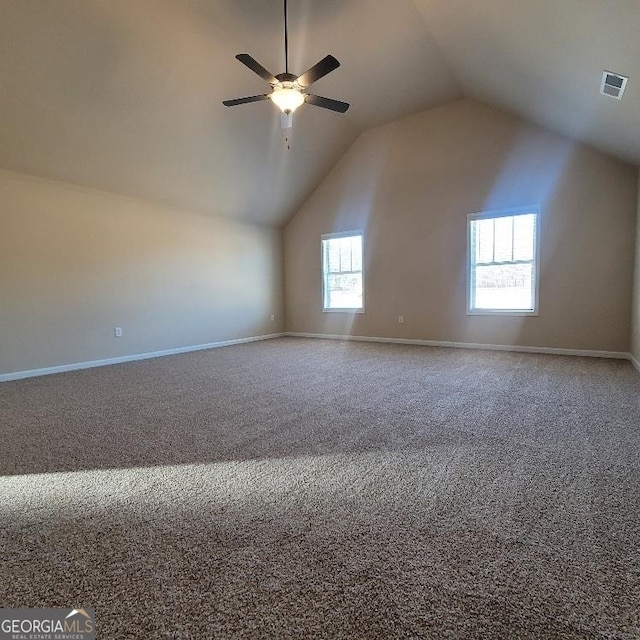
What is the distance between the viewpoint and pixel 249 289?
7.50 meters

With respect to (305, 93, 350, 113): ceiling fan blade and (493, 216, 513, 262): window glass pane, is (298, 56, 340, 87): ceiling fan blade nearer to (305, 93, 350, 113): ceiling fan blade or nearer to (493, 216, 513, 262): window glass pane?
(305, 93, 350, 113): ceiling fan blade

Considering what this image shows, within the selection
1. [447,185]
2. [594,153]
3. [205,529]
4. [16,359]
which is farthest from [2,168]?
[594,153]

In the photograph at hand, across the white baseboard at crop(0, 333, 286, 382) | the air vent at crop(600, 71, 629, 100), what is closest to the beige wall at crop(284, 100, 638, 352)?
the white baseboard at crop(0, 333, 286, 382)

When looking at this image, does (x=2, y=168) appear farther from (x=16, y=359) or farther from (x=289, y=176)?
(x=289, y=176)

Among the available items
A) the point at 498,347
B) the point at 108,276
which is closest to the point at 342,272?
the point at 498,347

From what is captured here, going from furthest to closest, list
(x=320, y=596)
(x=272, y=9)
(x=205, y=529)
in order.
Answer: (x=272, y=9)
(x=205, y=529)
(x=320, y=596)

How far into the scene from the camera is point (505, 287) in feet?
19.0

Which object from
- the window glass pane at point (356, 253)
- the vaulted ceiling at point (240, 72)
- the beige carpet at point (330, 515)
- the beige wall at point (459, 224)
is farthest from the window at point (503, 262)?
the beige carpet at point (330, 515)

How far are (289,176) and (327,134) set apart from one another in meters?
0.99

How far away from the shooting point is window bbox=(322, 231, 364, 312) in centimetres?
725

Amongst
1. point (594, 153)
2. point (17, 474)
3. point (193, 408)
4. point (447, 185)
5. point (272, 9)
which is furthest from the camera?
point (447, 185)

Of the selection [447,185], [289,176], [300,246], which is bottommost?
[300,246]

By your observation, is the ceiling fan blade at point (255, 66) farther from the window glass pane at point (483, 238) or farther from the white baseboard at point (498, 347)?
the white baseboard at point (498, 347)

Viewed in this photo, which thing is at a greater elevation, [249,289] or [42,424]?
[249,289]
